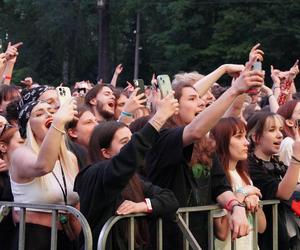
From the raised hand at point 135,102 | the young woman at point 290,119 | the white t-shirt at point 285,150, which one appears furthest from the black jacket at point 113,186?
the young woman at point 290,119

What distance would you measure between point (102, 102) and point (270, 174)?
73.5 inches

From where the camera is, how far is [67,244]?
4.99 meters

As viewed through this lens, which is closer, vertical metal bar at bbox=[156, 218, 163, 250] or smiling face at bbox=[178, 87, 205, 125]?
vertical metal bar at bbox=[156, 218, 163, 250]

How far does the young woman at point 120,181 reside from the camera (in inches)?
168

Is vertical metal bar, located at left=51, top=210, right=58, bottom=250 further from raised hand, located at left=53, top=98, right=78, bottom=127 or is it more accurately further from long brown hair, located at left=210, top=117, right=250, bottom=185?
long brown hair, located at left=210, top=117, right=250, bottom=185

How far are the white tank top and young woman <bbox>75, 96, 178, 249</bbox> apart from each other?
35 cm

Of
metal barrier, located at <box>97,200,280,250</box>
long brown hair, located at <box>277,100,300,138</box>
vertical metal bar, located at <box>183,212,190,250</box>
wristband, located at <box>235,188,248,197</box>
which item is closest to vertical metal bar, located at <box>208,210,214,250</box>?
metal barrier, located at <box>97,200,280,250</box>

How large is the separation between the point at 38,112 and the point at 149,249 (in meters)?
1.26

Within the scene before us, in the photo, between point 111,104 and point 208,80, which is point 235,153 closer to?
point 208,80

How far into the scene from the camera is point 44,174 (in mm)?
4797

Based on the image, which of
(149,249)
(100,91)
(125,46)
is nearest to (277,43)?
(125,46)

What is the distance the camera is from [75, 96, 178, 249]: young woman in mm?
4266

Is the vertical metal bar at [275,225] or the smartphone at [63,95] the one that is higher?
the smartphone at [63,95]

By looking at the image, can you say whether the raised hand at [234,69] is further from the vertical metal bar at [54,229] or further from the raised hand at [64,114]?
the vertical metal bar at [54,229]
